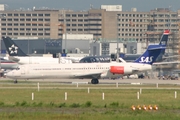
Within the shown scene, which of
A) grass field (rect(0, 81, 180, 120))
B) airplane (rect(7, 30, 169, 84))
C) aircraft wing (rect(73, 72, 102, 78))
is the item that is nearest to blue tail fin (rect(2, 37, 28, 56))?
airplane (rect(7, 30, 169, 84))

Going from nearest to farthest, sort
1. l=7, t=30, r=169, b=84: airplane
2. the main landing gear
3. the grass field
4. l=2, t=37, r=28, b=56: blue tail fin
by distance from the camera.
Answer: the grass field → the main landing gear → l=7, t=30, r=169, b=84: airplane → l=2, t=37, r=28, b=56: blue tail fin

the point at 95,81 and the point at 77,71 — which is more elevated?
the point at 77,71

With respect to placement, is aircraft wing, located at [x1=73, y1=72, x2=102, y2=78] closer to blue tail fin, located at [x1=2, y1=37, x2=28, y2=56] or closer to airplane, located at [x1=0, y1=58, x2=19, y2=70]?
blue tail fin, located at [x1=2, y1=37, x2=28, y2=56]

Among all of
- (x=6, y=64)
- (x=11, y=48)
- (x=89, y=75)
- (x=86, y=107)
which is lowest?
(x=86, y=107)

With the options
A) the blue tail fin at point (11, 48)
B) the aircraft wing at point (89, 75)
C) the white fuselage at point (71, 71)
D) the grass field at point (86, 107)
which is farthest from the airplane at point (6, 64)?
the grass field at point (86, 107)

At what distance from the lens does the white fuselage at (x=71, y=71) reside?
10412 centimetres

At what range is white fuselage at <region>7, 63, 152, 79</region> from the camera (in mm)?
104125

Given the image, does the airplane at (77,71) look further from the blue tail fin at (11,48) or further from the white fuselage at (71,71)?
the blue tail fin at (11,48)

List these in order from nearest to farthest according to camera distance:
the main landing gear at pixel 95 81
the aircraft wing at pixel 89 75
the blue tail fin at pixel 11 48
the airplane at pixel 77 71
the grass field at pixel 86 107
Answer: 1. the grass field at pixel 86 107
2. the main landing gear at pixel 95 81
3. the airplane at pixel 77 71
4. the aircraft wing at pixel 89 75
5. the blue tail fin at pixel 11 48

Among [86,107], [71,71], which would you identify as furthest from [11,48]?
[86,107]

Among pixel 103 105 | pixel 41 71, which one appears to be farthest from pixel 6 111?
pixel 41 71

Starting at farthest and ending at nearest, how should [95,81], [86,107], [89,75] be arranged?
[89,75] < [95,81] < [86,107]

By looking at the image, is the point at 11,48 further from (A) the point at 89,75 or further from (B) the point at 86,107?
(B) the point at 86,107

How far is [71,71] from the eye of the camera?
4139 inches
